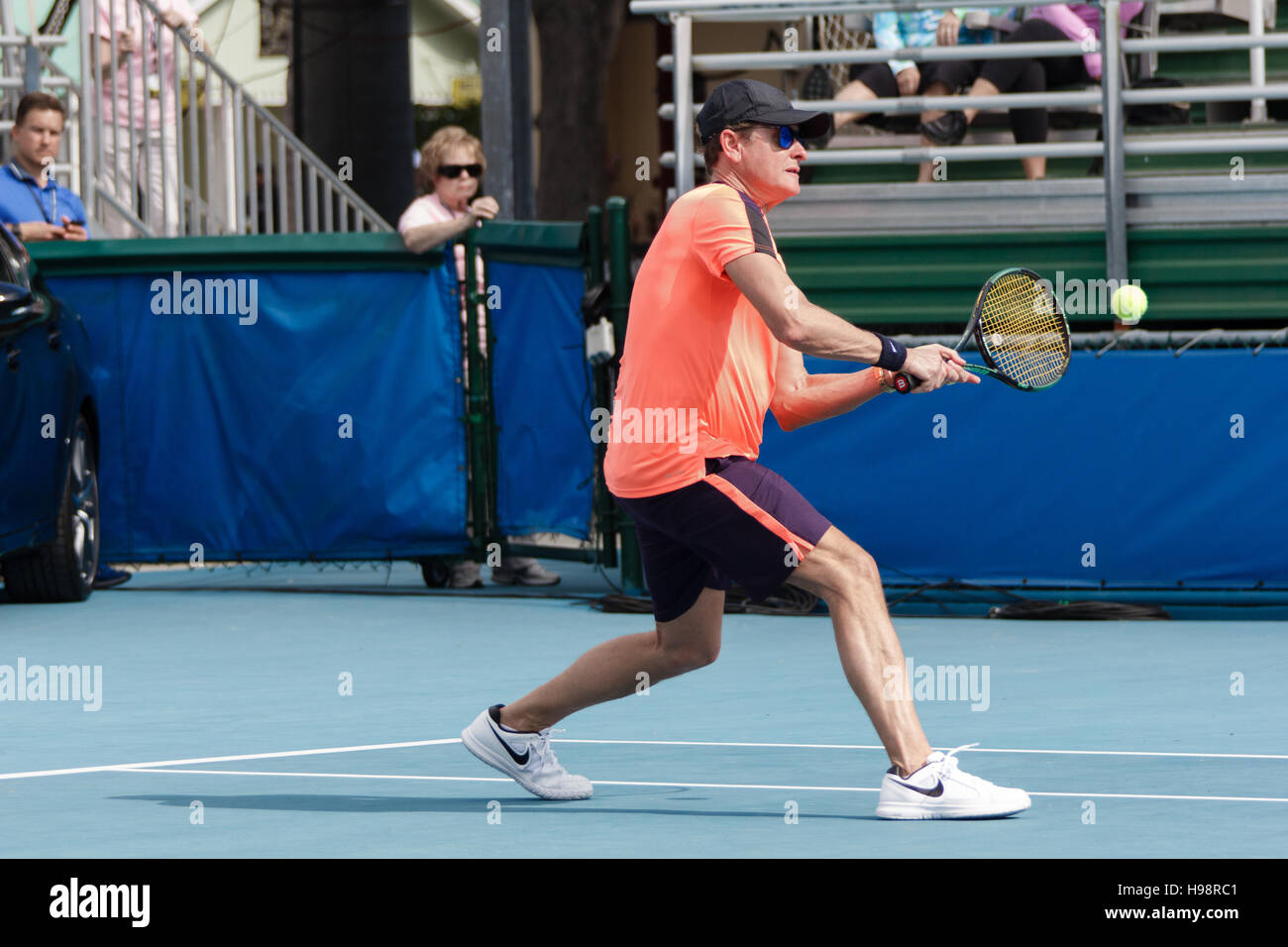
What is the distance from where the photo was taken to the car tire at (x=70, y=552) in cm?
1180

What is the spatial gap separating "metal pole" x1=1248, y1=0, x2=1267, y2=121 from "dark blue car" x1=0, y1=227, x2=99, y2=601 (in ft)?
20.0

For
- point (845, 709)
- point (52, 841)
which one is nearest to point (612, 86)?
point (845, 709)

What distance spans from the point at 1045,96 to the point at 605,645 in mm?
6137

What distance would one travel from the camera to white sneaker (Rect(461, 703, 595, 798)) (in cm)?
675

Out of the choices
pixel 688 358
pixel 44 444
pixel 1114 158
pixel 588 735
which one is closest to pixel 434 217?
pixel 44 444

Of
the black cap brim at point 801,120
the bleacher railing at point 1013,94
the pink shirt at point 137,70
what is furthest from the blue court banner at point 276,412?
the black cap brim at point 801,120

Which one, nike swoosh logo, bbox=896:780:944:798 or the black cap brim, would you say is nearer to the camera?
nike swoosh logo, bbox=896:780:944:798

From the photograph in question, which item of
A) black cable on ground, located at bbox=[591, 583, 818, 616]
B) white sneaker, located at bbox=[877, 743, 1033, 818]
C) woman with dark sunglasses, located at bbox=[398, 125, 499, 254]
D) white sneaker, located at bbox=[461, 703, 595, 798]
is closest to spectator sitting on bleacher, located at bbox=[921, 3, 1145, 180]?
woman with dark sunglasses, located at bbox=[398, 125, 499, 254]

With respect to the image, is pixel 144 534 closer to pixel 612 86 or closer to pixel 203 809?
pixel 203 809

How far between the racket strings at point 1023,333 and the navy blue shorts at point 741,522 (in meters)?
0.91

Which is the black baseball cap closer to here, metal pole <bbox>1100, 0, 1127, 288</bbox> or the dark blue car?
the dark blue car

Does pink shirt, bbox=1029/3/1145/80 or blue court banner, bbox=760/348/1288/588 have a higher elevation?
pink shirt, bbox=1029/3/1145/80

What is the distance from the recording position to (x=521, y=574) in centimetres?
1283
